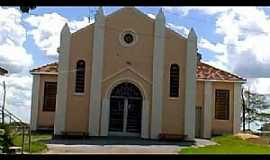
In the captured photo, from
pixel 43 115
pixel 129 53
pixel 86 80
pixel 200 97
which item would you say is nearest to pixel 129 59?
pixel 129 53

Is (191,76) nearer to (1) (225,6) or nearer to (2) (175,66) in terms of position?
(2) (175,66)

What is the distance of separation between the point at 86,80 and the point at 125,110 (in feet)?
8.40

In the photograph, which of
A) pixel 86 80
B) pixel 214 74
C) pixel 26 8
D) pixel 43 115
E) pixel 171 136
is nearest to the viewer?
pixel 26 8

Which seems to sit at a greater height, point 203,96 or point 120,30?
point 120,30

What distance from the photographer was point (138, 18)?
28.1 meters

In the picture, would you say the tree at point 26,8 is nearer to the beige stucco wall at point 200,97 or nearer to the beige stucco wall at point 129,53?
the beige stucco wall at point 129,53

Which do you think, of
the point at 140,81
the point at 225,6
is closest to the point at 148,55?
the point at 140,81

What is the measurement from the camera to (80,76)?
27.9 metres

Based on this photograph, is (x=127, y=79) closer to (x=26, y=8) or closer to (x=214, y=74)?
(x=214, y=74)

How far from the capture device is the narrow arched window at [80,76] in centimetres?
2781

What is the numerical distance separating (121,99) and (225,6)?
85.4ft

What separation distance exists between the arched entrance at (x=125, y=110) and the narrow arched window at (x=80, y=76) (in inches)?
65.2

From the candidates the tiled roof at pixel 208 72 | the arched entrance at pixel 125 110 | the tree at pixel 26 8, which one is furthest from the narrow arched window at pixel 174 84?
the tree at pixel 26 8

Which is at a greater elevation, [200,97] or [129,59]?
[129,59]
